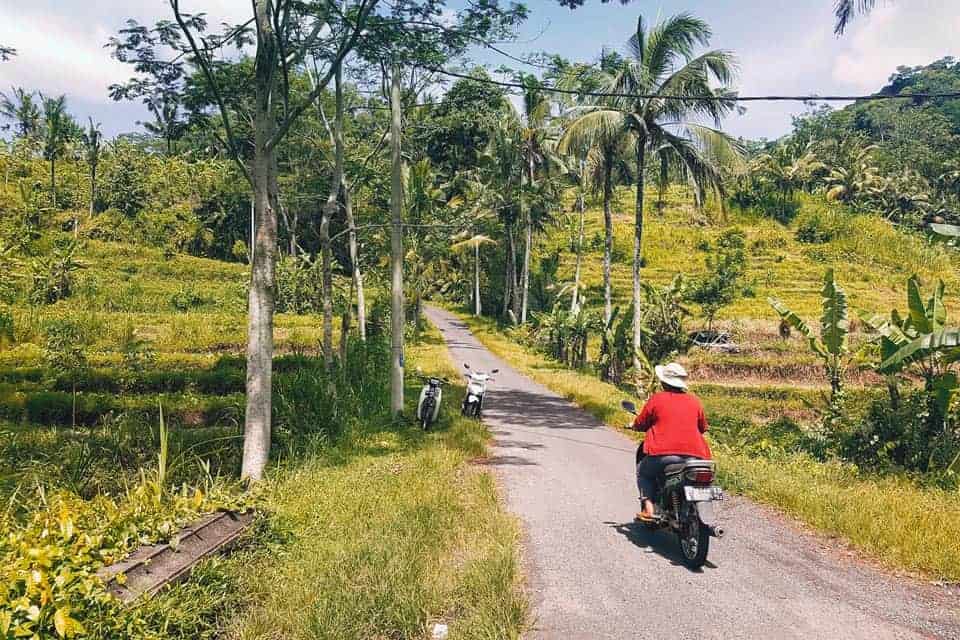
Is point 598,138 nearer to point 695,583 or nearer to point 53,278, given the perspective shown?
point 695,583

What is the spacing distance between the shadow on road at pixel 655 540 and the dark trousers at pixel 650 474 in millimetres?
402

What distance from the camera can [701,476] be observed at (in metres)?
5.43

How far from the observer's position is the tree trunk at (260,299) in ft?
23.8

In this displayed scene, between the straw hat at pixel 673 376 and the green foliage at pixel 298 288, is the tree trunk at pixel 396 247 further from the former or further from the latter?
the green foliage at pixel 298 288

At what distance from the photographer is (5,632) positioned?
2971 mm

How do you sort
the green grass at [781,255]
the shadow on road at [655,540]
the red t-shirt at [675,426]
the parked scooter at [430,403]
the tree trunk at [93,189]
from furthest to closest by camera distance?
1. the tree trunk at [93,189]
2. the green grass at [781,255]
3. the parked scooter at [430,403]
4. the red t-shirt at [675,426]
5. the shadow on road at [655,540]

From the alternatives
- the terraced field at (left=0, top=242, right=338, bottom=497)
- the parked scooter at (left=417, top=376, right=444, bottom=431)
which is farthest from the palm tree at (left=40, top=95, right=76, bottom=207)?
the parked scooter at (left=417, top=376, right=444, bottom=431)

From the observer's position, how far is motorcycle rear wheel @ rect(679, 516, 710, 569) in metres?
5.24

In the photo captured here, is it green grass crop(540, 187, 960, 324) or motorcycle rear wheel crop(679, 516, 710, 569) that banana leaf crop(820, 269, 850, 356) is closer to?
motorcycle rear wheel crop(679, 516, 710, 569)

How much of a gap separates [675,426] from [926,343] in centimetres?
514

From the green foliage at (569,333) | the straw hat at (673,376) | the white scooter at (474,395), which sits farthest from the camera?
the green foliage at (569,333)

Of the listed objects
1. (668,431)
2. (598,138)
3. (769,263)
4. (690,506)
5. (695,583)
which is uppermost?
(598,138)

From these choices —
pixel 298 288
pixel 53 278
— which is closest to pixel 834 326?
pixel 298 288

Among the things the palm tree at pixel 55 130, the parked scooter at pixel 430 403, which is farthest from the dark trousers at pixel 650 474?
the palm tree at pixel 55 130
